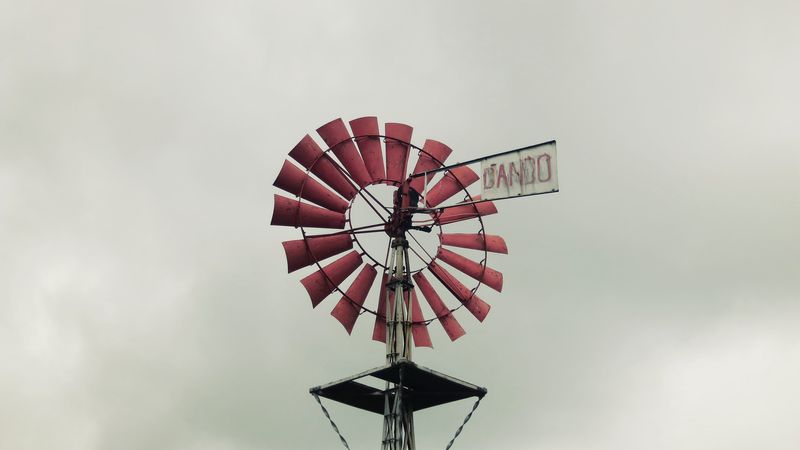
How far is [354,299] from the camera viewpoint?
1980cm

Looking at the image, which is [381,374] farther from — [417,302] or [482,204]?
[482,204]

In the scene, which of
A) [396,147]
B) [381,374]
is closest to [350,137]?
[396,147]

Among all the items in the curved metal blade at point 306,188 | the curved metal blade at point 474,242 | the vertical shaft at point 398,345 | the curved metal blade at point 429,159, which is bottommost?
the vertical shaft at point 398,345

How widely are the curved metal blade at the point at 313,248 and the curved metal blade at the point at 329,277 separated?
0.22m

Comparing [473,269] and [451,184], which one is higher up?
[451,184]

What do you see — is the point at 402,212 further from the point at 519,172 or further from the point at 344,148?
the point at 519,172

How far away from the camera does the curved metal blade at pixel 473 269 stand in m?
20.2

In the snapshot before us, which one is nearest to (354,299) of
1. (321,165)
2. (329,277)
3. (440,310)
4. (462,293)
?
(329,277)

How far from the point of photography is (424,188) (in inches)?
780

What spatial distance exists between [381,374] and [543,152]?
17.3 ft

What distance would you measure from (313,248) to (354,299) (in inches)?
56.8

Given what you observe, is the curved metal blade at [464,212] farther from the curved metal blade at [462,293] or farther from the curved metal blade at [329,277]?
the curved metal blade at [329,277]

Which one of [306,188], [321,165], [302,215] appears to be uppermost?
[321,165]

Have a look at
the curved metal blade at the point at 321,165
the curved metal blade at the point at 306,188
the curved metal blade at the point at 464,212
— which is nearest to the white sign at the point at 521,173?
the curved metal blade at the point at 464,212
